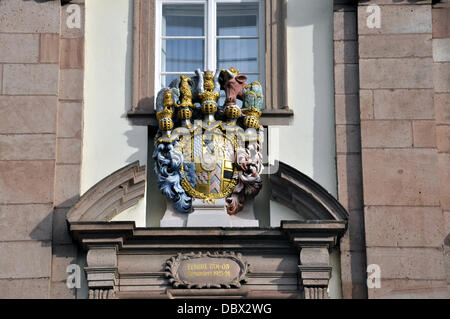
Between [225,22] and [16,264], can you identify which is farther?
[225,22]

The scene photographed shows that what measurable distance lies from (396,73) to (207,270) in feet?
9.49

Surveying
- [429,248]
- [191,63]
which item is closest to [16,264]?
[191,63]

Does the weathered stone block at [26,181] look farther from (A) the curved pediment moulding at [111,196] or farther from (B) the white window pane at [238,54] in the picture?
(B) the white window pane at [238,54]

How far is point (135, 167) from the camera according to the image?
646 inches

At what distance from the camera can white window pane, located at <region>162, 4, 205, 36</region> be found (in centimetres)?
1752

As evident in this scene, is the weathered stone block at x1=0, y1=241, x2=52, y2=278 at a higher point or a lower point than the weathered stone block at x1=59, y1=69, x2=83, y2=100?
lower

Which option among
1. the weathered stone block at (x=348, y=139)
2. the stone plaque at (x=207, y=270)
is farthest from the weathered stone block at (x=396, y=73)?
the stone plaque at (x=207, y=270)

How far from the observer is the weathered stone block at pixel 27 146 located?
→ 1645 cm

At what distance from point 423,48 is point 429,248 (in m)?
2.20

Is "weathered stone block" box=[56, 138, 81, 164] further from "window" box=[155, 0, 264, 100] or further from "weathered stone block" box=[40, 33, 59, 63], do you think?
"window" box=[155, 0, 264, 100]

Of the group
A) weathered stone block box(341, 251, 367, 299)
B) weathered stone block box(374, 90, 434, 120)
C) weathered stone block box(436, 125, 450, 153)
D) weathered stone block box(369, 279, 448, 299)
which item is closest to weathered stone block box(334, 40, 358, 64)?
weathered stone block box(374, 90, 434, 120)

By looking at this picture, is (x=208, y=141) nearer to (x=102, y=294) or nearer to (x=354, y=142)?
(x=354, y=142)

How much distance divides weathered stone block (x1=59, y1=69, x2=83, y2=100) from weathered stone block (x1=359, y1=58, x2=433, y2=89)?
295 centimetres

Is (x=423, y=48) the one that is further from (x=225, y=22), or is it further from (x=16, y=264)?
(x=16, y=264)
